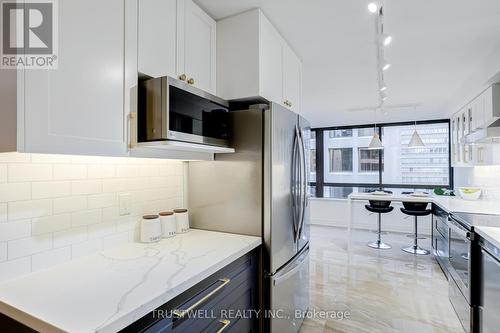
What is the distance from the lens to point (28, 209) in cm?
113

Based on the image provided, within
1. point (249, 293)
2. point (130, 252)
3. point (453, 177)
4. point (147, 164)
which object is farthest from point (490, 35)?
point (453, 177)

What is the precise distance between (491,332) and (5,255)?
2749 mm

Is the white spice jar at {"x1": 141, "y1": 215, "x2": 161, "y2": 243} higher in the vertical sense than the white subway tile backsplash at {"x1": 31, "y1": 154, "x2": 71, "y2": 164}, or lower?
lower

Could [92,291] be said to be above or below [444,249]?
above

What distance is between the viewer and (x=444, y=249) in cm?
307

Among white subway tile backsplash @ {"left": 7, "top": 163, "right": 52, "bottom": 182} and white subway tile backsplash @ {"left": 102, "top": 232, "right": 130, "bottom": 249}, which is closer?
white subway tile backsplash @ {"left": 7, "top": 163, "right": 52, "bottom": 182}

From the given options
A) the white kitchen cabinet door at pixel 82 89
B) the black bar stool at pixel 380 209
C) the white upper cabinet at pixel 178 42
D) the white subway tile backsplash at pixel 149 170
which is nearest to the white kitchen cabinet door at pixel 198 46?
the white upper cabinet at pixel 178 42

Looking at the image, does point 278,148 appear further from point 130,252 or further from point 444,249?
point 444,249

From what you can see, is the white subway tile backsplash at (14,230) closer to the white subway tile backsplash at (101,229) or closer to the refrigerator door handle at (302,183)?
the white subway tile backsplash at (101,229)

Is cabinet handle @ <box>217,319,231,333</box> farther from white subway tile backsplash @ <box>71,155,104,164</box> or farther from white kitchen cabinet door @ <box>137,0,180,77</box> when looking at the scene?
white kitchen cabinet door @ <box>137,0,180,77</box>

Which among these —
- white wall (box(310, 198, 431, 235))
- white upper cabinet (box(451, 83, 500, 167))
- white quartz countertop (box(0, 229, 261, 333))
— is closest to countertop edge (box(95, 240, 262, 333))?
white quartz countertop (box(0, 229, 261, 333))

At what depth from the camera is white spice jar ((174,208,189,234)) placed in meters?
1.81

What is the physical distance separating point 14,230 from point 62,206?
0.66 ft

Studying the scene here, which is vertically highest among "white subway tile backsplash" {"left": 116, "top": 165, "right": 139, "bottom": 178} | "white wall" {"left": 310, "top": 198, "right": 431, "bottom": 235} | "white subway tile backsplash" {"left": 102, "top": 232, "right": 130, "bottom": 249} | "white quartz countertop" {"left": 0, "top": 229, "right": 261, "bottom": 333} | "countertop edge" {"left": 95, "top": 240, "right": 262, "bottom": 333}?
"white subway tile backsplash" {"left": 116, "top": 165, "right": 139, "bottom": 178}
